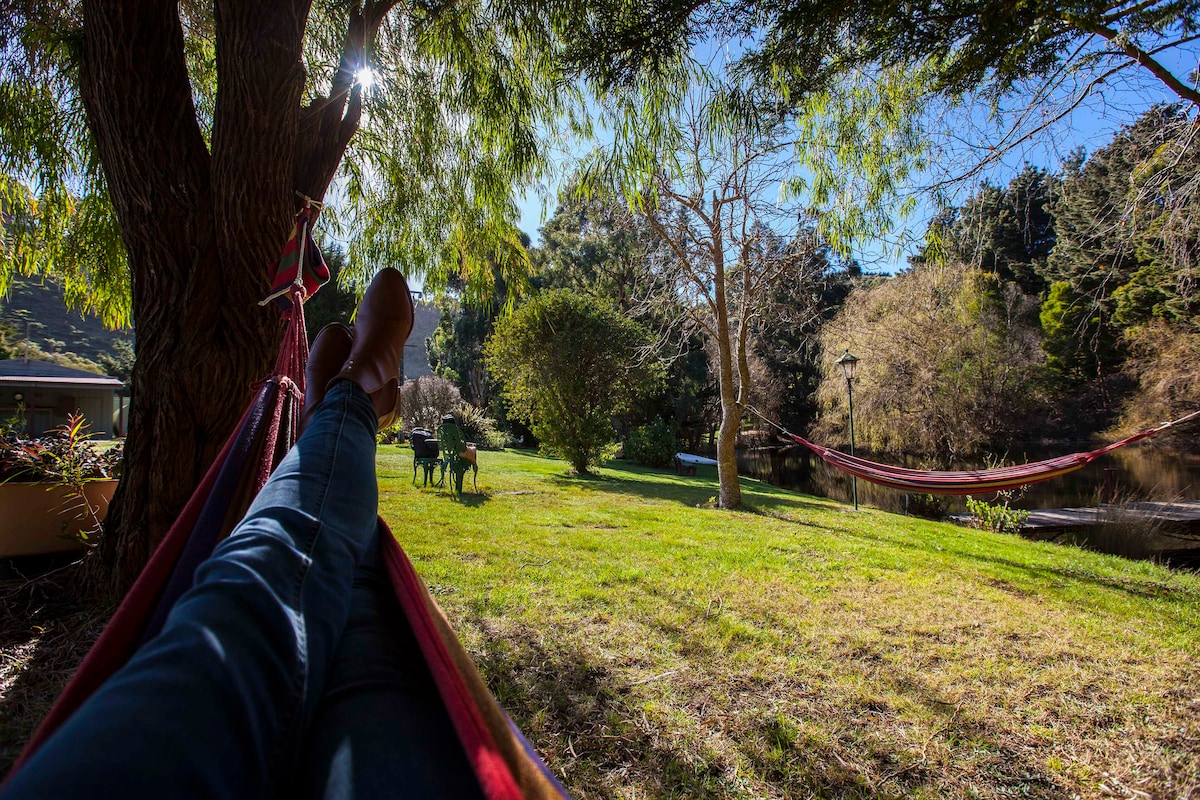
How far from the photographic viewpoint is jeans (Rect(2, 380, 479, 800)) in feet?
1.44

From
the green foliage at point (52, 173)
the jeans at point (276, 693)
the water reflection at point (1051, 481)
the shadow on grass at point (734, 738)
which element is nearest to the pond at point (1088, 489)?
the water reflection at point (1051, 481)

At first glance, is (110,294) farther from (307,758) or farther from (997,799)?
(997,799)

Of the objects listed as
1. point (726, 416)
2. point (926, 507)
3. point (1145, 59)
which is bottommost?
point (926, 507)

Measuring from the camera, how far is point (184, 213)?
1810 mm

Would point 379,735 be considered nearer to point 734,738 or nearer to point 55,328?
point 734,738

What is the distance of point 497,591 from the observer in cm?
254

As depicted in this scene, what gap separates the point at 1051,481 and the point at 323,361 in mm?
13722

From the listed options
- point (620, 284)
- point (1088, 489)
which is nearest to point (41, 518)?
point (1088, 489)

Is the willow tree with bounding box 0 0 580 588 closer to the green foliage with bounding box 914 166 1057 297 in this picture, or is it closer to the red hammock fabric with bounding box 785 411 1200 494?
the green foliage with bounding box 914 166 1057 297

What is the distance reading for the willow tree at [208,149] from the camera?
1.76 meters

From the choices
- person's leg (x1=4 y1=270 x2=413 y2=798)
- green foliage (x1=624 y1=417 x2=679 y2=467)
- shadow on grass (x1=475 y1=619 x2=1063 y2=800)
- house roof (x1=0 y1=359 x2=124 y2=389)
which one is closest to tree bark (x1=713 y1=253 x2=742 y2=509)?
shadow on grass (x1=475 y1=619 x2=1063 y2=800)

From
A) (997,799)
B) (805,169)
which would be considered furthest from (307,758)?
(805,169)

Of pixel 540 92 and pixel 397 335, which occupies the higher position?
pixel 540 92

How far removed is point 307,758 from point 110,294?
12.4ft
